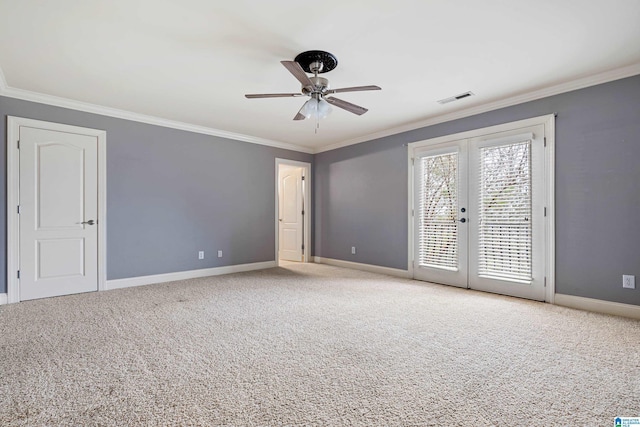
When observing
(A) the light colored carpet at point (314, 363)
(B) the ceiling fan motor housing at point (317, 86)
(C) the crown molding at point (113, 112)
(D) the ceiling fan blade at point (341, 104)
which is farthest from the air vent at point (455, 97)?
(C) the crown molding at point (113, 112)

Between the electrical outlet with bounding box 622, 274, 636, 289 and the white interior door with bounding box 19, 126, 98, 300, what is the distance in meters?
6.10

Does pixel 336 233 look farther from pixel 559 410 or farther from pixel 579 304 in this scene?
pixel 559 410

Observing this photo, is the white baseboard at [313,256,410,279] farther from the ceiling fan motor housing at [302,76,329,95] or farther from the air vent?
the ceiling fan motor housing at [302,76,329,95]

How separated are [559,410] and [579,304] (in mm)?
2385

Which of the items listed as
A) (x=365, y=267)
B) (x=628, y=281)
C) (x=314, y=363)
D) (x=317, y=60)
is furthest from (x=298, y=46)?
(x=365, y=267)

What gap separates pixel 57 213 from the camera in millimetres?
3998

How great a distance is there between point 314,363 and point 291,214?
200 inches

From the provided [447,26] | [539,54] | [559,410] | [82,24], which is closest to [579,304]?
[559,410]

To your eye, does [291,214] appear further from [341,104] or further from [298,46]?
[298,46]

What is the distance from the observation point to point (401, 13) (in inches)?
89.5

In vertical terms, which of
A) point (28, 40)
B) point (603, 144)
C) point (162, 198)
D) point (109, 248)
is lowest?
point (109, 248)

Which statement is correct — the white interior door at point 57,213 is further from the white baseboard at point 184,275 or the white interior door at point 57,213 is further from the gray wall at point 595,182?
the gray wall at point 595,182

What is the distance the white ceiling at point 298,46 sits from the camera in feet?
7.33

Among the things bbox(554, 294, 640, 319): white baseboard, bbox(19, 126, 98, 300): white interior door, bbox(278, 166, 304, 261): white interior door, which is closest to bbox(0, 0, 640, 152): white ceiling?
bbox(19, 126, 98, 300): white interior door
